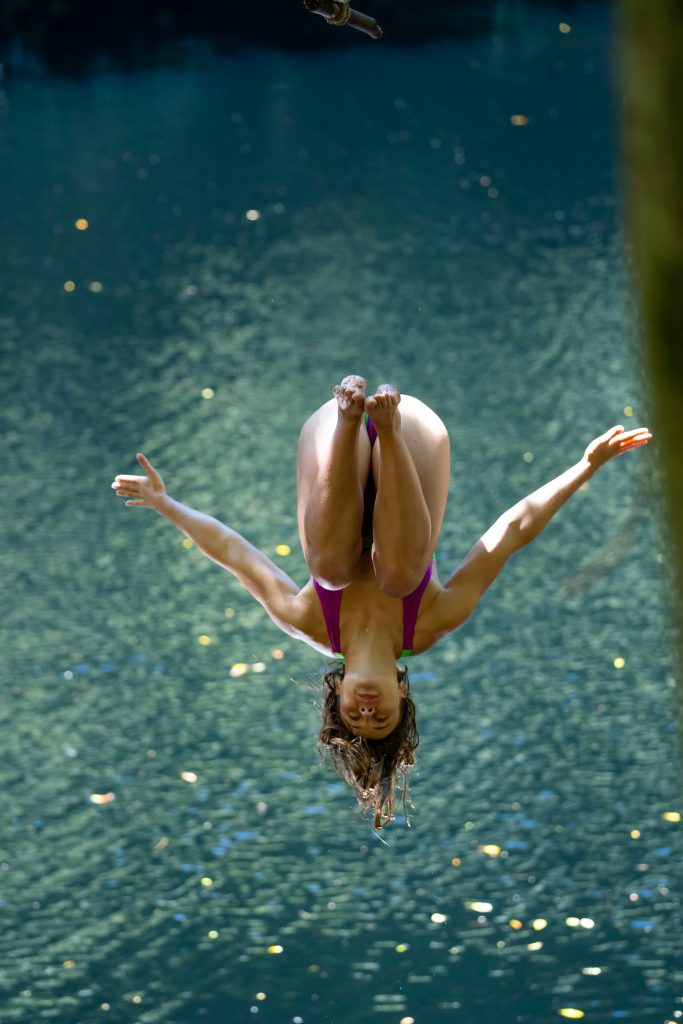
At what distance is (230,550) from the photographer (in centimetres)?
395

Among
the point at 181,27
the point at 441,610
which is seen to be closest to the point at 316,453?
the point at 441,610

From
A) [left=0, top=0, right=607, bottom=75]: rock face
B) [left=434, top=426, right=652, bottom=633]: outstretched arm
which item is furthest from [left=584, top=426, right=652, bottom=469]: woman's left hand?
[left=0, top=0, right=607, bottom=75]: rock face

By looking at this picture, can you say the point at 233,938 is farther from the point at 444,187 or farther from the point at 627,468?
the point at 444,187

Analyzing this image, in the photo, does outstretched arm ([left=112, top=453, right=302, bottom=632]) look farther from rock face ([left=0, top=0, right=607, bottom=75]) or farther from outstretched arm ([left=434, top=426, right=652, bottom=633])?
rock face ([left=0, top=0, right=607, bottom=75])

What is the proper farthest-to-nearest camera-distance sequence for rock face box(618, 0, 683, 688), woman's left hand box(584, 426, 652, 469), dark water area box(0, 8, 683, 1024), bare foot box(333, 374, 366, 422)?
dark water area box(0, 8, 683, 1024) → woman's left hand box(584, 426, 652, 469) → bare foot box(333, 374, 366, 422) → rock face box(618, 0, 683, 688)

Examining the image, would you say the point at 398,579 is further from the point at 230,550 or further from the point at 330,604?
the point at 230,550

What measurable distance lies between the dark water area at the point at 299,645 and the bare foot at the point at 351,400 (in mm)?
1949

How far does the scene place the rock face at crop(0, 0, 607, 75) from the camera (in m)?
17.0

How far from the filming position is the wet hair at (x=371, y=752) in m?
3.93

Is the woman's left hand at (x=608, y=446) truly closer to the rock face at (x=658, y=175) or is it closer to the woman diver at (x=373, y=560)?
the woman diver at (x=373, y=560)

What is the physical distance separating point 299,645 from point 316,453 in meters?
2.91

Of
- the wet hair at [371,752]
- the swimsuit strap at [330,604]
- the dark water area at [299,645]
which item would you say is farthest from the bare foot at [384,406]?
the dark water area at [299,645]

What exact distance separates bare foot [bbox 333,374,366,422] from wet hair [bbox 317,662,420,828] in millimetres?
805

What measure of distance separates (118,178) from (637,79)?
12.5m
